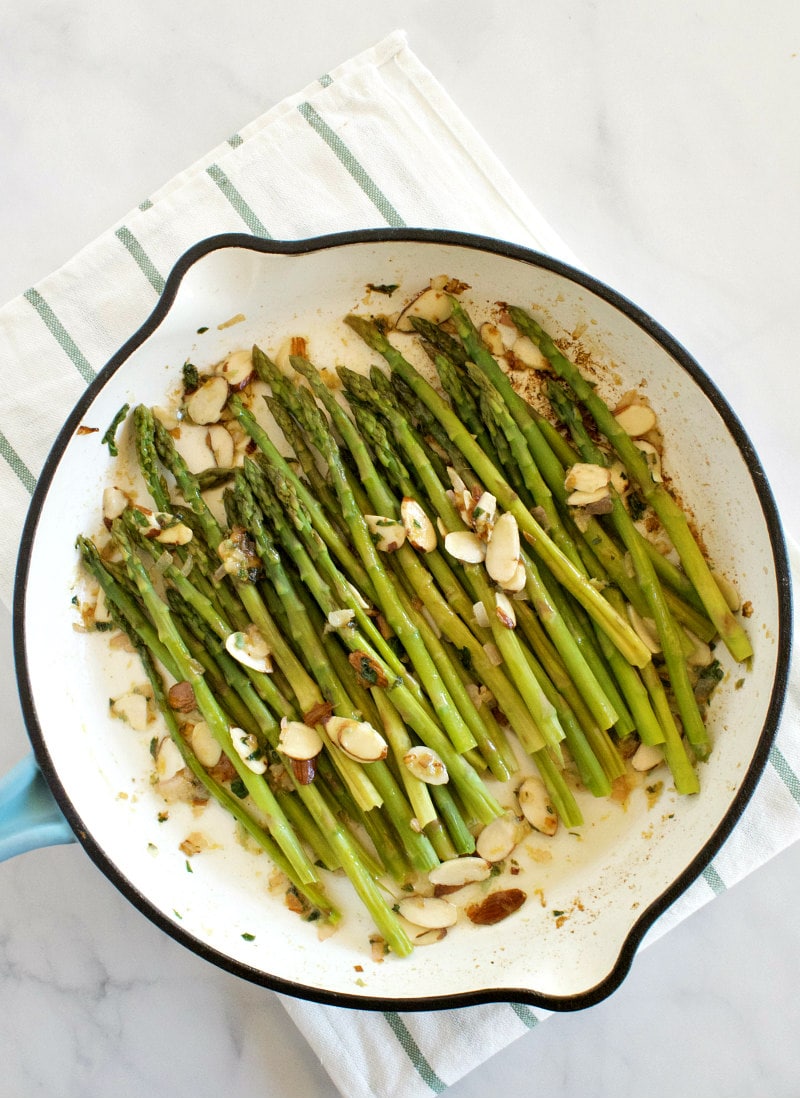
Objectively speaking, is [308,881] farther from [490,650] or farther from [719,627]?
[719,627]

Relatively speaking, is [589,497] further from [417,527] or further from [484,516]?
[417,527]

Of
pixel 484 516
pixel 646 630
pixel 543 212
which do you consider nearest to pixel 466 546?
pixel 484 516

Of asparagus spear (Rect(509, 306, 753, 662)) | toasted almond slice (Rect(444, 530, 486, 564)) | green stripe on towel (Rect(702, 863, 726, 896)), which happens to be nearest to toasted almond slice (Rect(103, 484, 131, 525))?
toasted almond slice (Rect(444, 530, 486, 564))

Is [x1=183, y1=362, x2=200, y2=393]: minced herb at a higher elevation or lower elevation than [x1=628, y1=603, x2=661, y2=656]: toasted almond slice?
higher

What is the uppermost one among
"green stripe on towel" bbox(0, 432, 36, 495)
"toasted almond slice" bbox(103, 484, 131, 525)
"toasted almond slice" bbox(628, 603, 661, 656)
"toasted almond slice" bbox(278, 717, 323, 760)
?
"green stripe on towel" bbox(0, 432, 36, 495)

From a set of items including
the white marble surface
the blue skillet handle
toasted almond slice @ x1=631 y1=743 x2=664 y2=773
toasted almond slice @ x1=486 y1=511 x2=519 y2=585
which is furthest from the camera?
the white marble surface

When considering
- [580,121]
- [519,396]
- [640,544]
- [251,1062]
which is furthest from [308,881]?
[580,121]

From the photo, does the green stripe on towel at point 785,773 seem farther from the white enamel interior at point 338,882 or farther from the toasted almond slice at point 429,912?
the toasted almond slice at point 429,912

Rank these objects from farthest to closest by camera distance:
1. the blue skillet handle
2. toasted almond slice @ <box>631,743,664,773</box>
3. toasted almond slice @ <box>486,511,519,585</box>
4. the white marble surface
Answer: the white marble surface → toasted almond slice @ <box>631,743,664,773</box> → toasted almond slice @ <box>486,511,519,585</box> → the blue skillet handle

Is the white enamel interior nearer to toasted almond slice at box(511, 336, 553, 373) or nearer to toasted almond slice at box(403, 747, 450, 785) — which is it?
toasted almond slice at box(511, 336, 553, 373)
